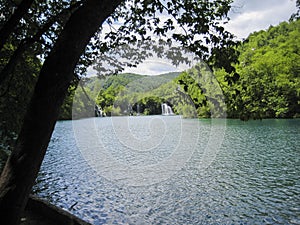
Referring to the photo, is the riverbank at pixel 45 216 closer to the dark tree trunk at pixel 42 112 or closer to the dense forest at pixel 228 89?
the dark tree trunk at pixel 42 112

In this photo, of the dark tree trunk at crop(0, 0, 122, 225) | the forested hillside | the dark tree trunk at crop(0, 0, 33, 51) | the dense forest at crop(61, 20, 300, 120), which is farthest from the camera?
the forested hillside

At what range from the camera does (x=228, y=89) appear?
3.41 m

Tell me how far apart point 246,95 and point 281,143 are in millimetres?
14972

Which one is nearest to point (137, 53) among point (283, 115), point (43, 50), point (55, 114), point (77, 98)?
point (43, 50)

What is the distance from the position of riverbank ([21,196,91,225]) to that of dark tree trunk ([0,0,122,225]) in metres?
1.90

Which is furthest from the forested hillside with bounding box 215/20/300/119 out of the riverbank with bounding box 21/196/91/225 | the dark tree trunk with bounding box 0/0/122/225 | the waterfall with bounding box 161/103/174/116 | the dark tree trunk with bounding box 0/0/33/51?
the dark tree trunk with bounding box 0/0/122/225

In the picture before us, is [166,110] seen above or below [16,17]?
below

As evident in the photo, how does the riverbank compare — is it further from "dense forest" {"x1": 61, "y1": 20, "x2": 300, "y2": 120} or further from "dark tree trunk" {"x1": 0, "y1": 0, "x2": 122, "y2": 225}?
"dense forest" {"x1": 61, "y1": 20, "x2": 300, "y2": 120}

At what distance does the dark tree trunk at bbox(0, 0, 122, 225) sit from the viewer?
148 cm

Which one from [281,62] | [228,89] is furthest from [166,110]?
[228,89]

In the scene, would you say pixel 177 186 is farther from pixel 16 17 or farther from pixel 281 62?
pixel 281 62

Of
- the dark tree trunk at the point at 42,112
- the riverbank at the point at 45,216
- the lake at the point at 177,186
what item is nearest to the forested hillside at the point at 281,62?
the lake at the point at 177,186

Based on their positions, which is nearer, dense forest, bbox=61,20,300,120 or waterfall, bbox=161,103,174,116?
dense forest, bbox=61,20,300,120

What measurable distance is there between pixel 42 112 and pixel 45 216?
104 inches
